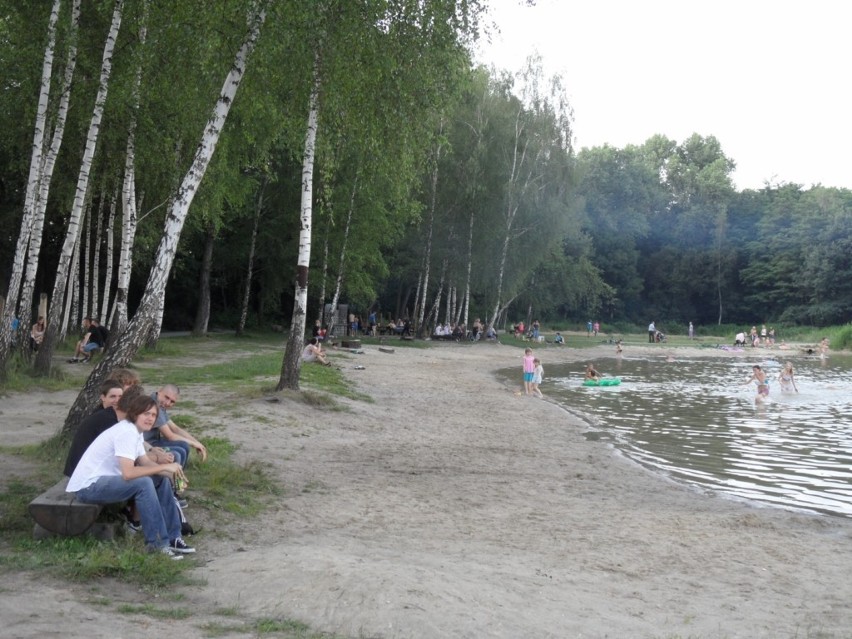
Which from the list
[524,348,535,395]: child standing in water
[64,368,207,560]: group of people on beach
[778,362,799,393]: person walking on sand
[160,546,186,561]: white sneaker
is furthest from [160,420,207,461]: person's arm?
[778,362,799,393]: person walking on sand

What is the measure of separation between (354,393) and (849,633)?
14.1m

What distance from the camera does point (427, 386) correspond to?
2375 centimetres

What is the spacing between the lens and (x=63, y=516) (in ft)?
21.6

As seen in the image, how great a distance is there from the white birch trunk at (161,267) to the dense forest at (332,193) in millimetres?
41

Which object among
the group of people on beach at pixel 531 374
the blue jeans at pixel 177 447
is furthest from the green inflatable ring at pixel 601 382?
the blue jeans at pixel 177 447

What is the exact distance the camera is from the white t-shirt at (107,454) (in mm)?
6691

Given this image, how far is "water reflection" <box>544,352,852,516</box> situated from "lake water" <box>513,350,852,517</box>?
0.8 inches

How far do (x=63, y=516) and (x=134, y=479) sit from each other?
2.02ft

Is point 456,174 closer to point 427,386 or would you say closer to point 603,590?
point 427,386

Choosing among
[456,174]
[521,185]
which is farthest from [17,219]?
[521,185]

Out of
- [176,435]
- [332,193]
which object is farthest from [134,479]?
[332,193]

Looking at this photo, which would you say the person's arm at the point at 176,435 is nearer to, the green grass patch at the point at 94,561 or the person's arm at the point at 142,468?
the person's arm at the point at 142,468

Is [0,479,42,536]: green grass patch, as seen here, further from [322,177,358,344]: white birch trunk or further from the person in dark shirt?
[322,177,358,344]: white birch trunk

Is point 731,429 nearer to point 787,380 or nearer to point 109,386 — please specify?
point 787,380
